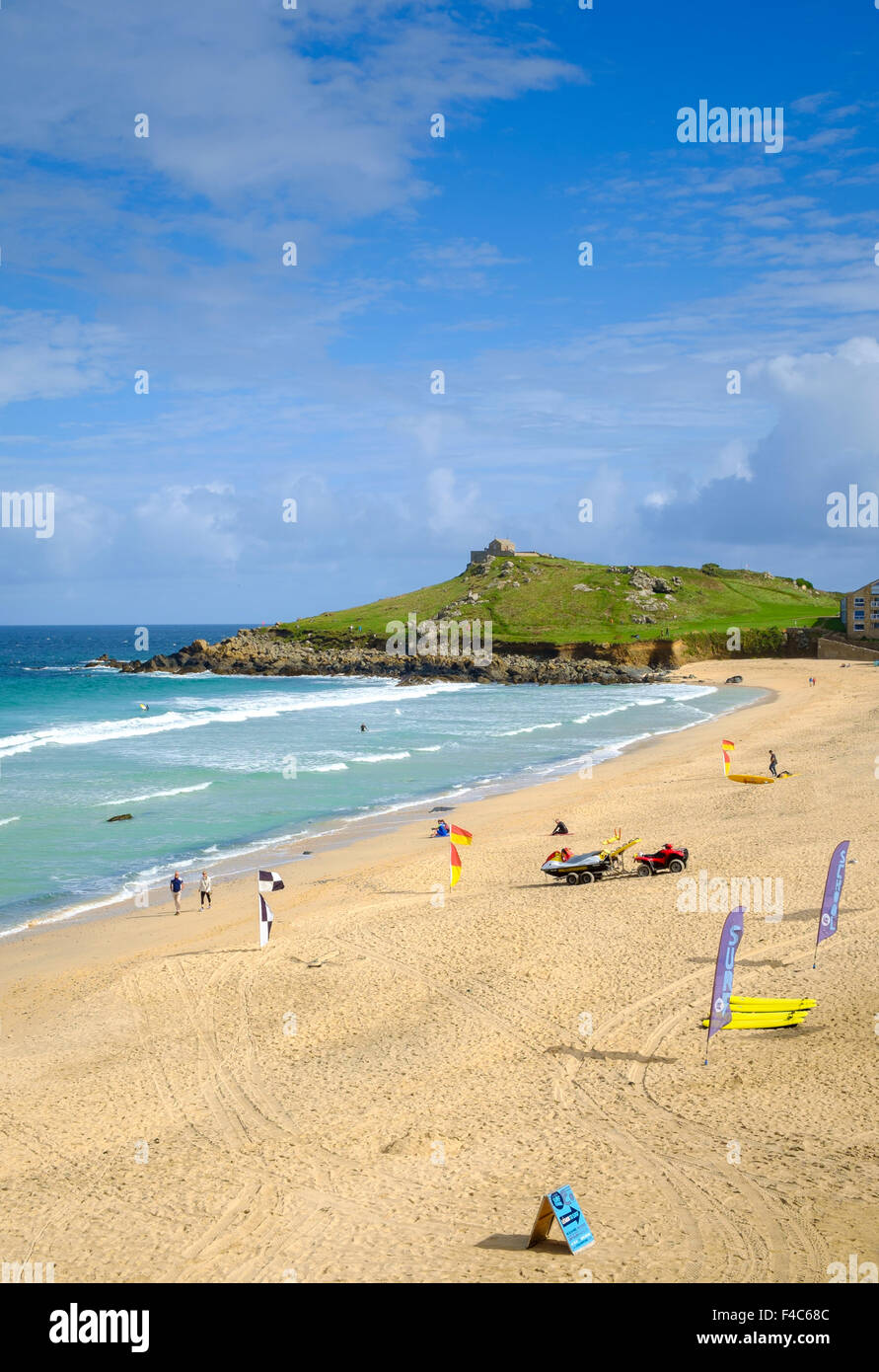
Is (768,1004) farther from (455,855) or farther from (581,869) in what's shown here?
(581,869)

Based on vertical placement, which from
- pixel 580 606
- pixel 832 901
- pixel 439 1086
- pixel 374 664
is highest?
pixel 580 606

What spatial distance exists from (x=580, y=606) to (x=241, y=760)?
3527 inches

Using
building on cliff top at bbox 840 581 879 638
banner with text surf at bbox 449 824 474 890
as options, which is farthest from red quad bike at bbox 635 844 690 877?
building on cliff top at bbox 840 581 879 638

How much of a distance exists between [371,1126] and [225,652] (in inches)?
4521

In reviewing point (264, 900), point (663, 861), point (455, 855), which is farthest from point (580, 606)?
point (264, 900)

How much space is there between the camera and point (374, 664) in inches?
4646

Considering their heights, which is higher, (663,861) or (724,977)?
(724,977)

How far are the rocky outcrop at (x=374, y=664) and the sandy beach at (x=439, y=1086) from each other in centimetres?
7970

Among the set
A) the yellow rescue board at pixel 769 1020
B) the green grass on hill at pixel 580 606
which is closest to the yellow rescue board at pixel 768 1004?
the yellow rescue board at pixel 769 1020

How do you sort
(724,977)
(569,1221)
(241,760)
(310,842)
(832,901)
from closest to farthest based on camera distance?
1. (569,1221)
2. (724,977)
3. (832,901)
4. (310,842)
5. (241,760)

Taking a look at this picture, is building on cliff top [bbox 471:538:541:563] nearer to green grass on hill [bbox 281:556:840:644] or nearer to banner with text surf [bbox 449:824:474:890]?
green grass on hill [bbox 281:556:840:644]

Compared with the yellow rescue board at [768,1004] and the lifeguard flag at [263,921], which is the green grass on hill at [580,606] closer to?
the lifeguard flag at [263,921]
